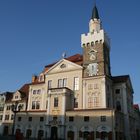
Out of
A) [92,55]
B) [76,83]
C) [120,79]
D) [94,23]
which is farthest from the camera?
[94,23]

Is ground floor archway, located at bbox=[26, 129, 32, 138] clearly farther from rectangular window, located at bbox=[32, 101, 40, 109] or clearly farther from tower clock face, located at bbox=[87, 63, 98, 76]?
tower clock face, located at bbox=[87, 63, 98, 76]

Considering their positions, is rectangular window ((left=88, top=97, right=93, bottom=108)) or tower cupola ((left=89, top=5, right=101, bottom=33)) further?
tower cupola ((left=89, top=5, right=101, bottom=33))

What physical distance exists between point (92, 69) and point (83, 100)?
783cm

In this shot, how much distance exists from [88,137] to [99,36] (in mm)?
25316

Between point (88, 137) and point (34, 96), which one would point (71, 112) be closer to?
point (88, 137)

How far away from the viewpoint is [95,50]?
5441cm

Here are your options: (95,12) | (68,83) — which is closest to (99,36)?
(95,12)

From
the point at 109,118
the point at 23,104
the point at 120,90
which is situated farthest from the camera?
the point at 23,104

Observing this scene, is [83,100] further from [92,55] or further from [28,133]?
[28,133]

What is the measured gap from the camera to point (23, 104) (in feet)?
210

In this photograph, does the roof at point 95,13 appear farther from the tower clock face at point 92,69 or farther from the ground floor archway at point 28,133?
the ground floor archway at point 28,133

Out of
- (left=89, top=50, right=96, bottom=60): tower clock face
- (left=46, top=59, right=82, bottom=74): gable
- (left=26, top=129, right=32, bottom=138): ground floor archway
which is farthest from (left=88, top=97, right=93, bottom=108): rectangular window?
(left=26, top=129, right=32, bottom=138): ground floor archway

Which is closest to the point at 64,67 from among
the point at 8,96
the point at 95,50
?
the point at 95,50

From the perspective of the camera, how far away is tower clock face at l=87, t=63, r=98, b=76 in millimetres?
51938
